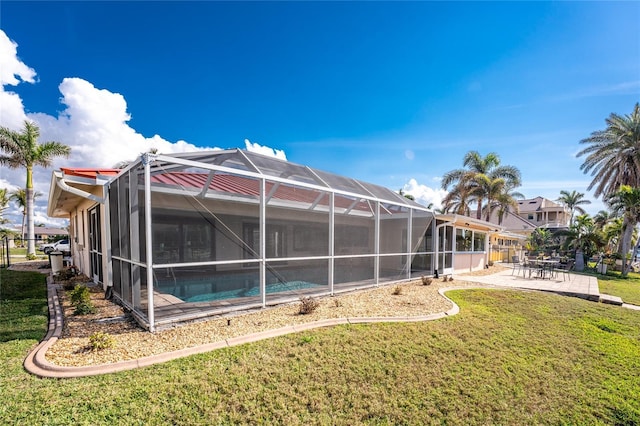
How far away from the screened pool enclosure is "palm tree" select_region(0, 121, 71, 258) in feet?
61.5

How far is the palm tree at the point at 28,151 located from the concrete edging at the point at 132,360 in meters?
19.2

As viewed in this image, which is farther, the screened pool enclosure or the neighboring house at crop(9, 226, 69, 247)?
the neighboring house at crop(9, 226, 69, 247)

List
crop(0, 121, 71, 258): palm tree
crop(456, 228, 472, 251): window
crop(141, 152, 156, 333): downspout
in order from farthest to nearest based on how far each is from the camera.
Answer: crop(0, 121, 71, 258): palm tree
crop(456, 228, 472, 251): window
crop(141, 152, 156, 333): downspout

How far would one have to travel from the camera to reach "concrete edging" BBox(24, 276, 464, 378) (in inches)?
133

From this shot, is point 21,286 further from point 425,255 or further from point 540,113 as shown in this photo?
point 540,113

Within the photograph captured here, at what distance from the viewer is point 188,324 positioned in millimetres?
5137

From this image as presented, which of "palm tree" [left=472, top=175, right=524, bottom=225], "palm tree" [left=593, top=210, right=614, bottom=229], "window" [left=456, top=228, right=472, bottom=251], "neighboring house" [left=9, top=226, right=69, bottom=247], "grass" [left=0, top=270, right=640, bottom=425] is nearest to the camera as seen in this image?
"grass" [left=0, top=270, right=640, bottom=425]

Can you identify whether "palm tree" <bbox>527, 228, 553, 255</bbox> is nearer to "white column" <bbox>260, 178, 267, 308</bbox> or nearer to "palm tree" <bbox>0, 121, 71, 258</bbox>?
"white column" <bbox>260, 178, 267, 308</bbox>

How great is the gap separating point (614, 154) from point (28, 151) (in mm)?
43554

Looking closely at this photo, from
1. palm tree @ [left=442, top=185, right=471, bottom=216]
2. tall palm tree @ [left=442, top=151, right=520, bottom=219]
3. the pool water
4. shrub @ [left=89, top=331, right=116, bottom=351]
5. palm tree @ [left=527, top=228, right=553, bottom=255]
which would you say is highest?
tall palm tree @ [left=442, top=151, right=520, bottom=219]

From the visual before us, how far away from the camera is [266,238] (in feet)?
21.8

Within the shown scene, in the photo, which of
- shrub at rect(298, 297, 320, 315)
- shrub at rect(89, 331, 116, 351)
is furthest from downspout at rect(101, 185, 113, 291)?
shrub at rect(298, 297, 320, 315)

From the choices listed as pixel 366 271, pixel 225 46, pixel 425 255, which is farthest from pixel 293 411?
pixel 225 46

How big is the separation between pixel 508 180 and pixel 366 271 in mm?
22794
